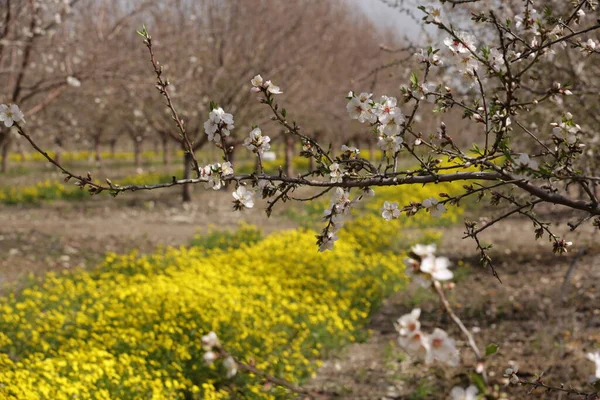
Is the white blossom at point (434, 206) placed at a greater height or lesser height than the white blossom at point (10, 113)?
lesser

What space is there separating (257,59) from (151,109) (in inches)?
126

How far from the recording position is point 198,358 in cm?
505

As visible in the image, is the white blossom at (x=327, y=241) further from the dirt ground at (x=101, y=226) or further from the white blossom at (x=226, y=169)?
the dirt ground at (x=101, y=226)

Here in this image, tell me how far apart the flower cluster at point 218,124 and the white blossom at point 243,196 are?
0.71 ft

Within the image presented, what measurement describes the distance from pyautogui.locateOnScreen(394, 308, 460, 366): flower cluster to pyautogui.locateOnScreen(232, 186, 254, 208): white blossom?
3.78 ft

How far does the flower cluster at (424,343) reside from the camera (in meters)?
1.21

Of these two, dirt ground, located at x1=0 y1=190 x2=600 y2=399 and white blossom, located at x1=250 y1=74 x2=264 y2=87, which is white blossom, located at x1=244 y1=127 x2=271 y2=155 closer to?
white blossom, located at x1=250 y1=74 x2=264 y2=87

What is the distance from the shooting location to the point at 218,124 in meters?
2.25

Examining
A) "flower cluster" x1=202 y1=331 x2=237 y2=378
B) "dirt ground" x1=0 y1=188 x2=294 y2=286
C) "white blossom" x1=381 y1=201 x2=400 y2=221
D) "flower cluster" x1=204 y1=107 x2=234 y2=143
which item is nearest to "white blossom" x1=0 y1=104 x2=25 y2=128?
"flower cluster" x1=204 y1=107 x2=234 y2=143

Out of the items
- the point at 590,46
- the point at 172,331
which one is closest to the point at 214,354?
the point at 590,46

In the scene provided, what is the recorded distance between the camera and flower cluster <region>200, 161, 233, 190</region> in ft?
7.23

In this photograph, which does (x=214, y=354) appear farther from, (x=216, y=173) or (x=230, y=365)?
(x=216, y=173)

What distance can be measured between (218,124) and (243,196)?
11.5 inches

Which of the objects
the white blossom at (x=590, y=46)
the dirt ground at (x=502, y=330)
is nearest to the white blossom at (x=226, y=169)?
the white blossom at (x=590, y=46)
